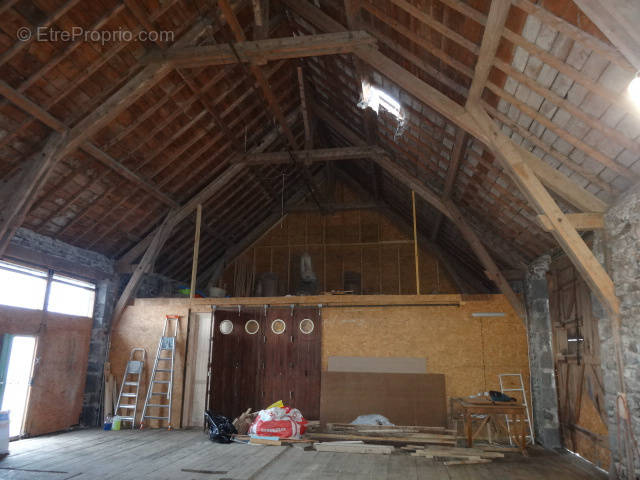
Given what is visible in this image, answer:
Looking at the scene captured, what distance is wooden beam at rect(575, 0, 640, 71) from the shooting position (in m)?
3.46

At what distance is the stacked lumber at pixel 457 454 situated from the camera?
6.99m

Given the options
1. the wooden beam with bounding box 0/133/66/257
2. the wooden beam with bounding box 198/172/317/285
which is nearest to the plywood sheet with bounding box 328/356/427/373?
the wooden beam with bounding box 198/172/317/285

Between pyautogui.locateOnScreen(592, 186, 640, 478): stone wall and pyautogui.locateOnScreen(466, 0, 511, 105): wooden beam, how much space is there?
223 centimetres

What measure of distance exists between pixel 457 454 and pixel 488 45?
6.08 meters

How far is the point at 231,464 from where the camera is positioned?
666 centimetres

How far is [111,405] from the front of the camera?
1018cm

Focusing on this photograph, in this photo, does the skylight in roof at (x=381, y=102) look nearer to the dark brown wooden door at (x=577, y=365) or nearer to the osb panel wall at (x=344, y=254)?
the dark brown wooden door at (x=577, y=365)

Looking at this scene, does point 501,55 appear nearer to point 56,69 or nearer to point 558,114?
point 558,114

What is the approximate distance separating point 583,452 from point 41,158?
10218 mm

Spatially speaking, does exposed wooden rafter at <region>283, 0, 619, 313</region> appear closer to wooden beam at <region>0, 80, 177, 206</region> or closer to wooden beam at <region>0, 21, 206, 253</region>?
wooden beam at <region>0, 21, 206, 253</region>

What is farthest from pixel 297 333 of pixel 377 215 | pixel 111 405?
pixel 377 215

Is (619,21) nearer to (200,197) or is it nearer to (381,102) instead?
(381,102)

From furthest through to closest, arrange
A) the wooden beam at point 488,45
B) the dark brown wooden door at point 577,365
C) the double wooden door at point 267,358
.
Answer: the double wooden door at point 267,358
the dark brown wooden door at point 577,365
the wooden beam at point 488,45

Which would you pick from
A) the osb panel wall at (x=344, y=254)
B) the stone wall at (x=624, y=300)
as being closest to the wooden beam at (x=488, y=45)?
the stone wall at (x=624, y=300)
